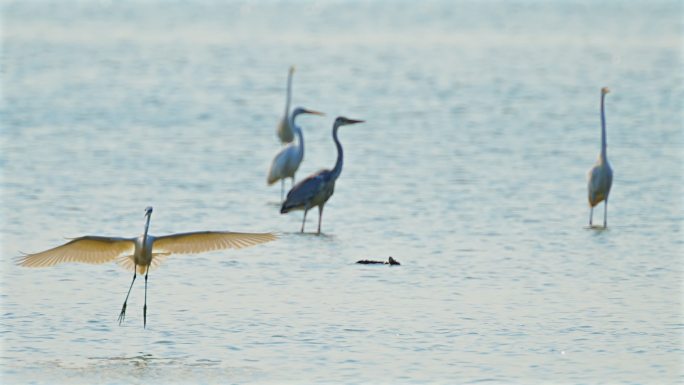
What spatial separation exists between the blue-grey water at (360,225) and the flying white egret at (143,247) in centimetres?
34

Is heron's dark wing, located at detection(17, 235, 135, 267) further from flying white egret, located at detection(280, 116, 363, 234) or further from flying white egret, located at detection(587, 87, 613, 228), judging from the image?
flying white egret, located at detection(587, 87, 613, 228)

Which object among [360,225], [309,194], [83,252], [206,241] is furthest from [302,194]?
[83,252]

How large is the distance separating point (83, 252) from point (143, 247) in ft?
1.08

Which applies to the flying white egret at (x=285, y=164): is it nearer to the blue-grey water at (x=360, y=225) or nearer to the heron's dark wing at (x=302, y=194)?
the blue-grey water at (x=360, y=225)

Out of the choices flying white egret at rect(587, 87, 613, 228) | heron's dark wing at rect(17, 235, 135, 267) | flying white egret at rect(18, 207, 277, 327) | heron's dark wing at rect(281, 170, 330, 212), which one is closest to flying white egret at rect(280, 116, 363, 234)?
heron's dark wing at rect(281, 170, 330, 212)

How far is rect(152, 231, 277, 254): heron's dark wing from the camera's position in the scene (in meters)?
7.51

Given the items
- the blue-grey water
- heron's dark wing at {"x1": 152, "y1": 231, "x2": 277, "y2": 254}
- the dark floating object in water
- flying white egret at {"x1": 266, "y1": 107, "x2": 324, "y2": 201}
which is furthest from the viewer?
flying white egret at {"x1": 266, "y1": 107, "x2": 324, "y2": 201}

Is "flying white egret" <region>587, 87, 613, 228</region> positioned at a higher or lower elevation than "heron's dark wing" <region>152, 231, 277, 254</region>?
higher

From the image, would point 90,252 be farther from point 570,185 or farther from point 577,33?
point 577,33

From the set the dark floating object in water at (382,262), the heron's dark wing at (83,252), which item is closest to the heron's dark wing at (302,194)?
the dark floating object in water at (382,262)

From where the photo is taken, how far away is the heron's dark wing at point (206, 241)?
296 inches

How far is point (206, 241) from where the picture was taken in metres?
7.63

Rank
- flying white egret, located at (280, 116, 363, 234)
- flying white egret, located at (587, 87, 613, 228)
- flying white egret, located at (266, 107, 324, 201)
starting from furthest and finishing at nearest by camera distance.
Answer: flying white egret, located at (266, 107, 324, 201), flying white egret, located at (587, 87, 613, 228), flying white egret, located at (280, 116, 363, 234)

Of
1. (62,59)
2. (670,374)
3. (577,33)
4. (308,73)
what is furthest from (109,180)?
(577,33)
